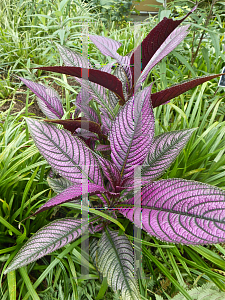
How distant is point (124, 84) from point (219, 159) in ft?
2.24

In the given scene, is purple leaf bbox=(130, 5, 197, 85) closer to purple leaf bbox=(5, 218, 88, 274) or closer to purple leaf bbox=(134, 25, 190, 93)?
purple leaf bbox=(134, 25, 190, 93)

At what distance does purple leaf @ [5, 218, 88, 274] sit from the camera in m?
0.50

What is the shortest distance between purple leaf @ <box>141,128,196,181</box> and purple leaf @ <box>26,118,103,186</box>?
155 mm

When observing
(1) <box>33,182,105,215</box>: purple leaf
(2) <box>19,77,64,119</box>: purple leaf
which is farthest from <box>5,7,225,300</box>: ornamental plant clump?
(2) <box>19,77,64,119</box>: purple leaf

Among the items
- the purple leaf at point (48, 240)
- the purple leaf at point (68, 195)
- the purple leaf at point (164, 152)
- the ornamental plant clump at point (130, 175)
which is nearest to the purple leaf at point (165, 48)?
the ornamental plant clump at point (130, 175)

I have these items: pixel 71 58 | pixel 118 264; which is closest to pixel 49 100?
pixel 71 58

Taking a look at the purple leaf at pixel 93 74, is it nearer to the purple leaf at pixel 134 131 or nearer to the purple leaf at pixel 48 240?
the purple leaf at pixel 134 131

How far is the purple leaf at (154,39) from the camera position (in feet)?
1.58

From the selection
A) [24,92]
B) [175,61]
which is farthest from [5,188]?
[175,61]

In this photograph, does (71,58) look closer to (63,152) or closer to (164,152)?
(63,152)

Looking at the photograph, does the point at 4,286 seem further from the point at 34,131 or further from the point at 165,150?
the point at 165,150

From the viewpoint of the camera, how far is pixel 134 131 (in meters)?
0.54

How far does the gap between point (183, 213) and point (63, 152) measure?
35 cm

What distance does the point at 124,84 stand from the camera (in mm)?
714
